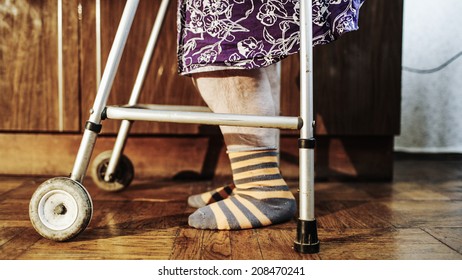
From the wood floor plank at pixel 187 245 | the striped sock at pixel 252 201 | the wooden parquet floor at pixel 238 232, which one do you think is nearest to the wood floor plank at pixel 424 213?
the wooden parquet floor at pixel 238 232

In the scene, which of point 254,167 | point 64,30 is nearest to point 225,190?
point 254,167

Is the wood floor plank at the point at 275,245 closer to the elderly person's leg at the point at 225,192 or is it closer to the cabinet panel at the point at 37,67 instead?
the elderly person's leg at the point at 225,192

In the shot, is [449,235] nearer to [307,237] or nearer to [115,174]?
[307,237]

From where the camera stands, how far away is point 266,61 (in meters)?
0.65

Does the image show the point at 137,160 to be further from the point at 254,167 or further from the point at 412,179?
the point at 412,179

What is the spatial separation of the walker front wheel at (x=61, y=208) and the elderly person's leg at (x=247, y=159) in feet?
0.56

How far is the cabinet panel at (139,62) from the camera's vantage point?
1066 mm

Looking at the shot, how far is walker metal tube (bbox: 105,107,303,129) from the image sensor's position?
59cm

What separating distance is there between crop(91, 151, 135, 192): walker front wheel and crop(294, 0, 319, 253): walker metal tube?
0.50 meters

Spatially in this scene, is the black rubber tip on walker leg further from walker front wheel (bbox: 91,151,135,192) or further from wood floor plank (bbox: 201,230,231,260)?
walker front wheel (bbox: 91,151,135,192)

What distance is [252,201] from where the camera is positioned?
2.36 feet

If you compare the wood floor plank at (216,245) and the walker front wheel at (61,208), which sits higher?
the walker front wheel at (61,208)

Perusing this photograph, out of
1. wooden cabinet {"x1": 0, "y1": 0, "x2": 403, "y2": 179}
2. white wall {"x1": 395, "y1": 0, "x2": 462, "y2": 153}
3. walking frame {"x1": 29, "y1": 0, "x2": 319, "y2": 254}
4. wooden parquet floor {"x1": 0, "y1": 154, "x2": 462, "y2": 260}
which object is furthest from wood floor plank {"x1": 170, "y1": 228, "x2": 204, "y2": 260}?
white wall {"x1": 395, "y1": 0, "x2": 462, "y2": 153}

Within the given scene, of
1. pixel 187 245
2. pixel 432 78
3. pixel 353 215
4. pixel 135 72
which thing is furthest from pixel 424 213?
pixel 432 78
